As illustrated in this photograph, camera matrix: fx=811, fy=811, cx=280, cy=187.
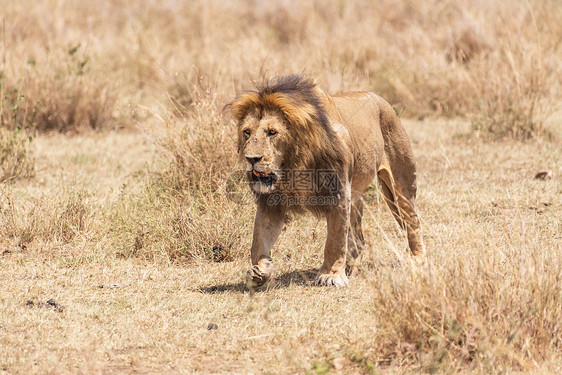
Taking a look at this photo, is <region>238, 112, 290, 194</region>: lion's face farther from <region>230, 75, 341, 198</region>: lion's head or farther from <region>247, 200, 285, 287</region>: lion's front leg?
<region>247, 200, 285, 287</region>: lion's front leg

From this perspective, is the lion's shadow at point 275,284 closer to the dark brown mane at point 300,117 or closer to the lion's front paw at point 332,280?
the lion's front paw at point 332,280

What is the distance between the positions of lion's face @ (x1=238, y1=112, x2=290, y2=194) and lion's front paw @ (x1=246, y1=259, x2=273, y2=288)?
496 mm

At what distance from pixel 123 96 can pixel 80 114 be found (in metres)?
1.05

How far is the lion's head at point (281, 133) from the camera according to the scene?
5.03 metres

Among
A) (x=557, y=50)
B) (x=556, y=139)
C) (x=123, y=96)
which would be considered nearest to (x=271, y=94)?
(x=556, y=139)

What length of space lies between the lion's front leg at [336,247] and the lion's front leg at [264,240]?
0.35 metres

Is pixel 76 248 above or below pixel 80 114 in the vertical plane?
below

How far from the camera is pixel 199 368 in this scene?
4141 mm

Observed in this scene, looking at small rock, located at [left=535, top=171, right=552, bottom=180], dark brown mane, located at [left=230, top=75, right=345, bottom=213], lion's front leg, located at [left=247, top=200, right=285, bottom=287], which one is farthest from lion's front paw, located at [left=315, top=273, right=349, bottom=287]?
small rock, located at [left=535, top=171, right=552, bottom=180]

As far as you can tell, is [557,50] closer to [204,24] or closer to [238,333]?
[204,24]

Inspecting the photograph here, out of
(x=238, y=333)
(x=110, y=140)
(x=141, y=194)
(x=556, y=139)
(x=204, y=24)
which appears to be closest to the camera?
(x=238, y=333)

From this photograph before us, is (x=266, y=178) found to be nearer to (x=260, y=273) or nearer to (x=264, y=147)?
(x=264, y=147)

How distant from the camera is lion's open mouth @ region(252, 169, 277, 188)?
5.07 meters

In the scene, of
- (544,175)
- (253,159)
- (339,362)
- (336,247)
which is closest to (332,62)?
(544,175)
